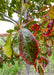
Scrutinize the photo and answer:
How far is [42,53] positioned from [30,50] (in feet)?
1.32

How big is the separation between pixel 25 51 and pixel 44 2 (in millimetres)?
598

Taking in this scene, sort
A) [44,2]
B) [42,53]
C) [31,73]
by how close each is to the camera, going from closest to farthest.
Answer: [42,53] → [44,2] → [31,73]

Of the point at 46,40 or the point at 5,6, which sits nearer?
the point at 46,40

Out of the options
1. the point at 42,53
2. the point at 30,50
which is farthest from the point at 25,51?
the point at 42,53

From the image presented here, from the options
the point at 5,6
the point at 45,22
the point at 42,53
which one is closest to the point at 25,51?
the point at 45,22

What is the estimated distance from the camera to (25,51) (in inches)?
9.1

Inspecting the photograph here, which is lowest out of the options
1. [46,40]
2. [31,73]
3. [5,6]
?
[31,73]

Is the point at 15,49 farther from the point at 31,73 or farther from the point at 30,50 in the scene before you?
the point at 31,73

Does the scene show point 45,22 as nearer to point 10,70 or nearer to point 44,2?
point 44,2

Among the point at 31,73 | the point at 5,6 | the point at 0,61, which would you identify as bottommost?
the point at 31,73

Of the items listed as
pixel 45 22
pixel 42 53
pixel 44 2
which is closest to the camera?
pixel 45 22

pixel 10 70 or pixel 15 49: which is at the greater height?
pixel 15 49

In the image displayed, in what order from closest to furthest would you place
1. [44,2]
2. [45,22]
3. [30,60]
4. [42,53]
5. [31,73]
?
[30,60]
[45,22]
[42,53]
[44,2]
[31,73]

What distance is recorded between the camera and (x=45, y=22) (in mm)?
473
